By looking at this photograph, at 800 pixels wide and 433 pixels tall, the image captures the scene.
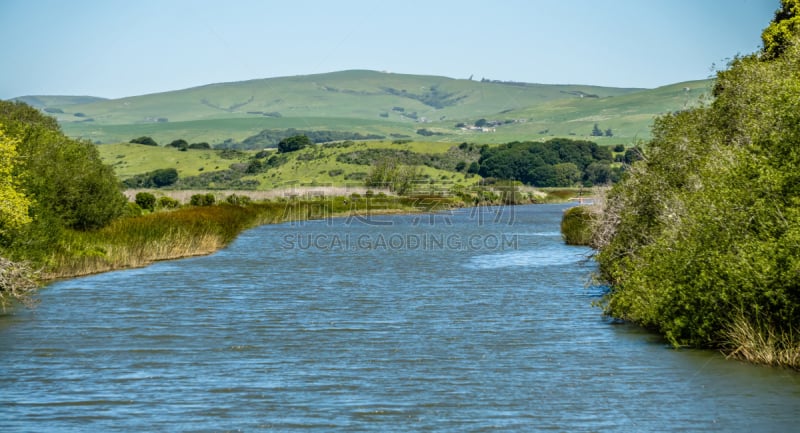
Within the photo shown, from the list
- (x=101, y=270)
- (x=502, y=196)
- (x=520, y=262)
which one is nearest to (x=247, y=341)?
(x=101, y=270)

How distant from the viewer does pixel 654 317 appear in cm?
2691

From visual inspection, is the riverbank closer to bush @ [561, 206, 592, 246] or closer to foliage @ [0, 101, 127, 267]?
foliage @ [0, 101, 127, 267]

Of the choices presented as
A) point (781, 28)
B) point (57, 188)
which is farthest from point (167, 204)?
point (781, 28)

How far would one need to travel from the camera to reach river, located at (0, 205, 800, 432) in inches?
775

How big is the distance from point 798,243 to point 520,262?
34615 mm

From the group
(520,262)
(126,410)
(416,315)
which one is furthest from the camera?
(520,262)

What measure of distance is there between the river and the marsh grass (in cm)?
34

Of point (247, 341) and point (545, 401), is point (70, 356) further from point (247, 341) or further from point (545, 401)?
point (545, 401)

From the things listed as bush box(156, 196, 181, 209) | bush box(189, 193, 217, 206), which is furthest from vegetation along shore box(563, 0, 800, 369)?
bush box(189, 193, 217, 206)

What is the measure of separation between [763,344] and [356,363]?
979cm

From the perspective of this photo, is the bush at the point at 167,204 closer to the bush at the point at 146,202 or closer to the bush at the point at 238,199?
the bush at the point at 146,202

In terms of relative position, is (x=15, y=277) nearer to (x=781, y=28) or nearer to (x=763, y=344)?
(x=763, y=344)

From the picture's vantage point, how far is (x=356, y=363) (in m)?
25.4

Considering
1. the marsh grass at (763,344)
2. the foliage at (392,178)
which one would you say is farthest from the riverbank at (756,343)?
the foliage at (392,178)
